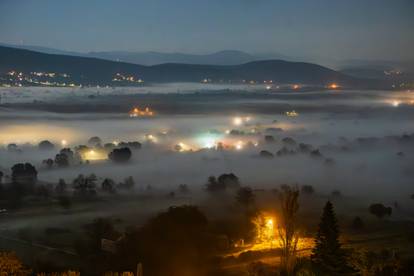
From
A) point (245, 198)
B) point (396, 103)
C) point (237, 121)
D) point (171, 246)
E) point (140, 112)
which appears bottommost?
point (245, 198)

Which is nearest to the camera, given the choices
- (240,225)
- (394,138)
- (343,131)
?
(240,225)

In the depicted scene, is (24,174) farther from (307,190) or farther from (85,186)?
(307,190)

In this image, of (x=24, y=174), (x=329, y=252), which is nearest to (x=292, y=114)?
(x=24, y=174)

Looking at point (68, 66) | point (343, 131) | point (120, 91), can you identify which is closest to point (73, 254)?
point (343, 131)

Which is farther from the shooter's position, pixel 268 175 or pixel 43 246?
pixel 268 175

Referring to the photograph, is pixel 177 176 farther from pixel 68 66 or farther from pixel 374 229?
pixel 68 66

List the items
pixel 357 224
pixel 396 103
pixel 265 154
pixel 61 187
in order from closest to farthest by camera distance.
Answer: pixel 357 224 → pixel 61 187 → pixel 265 154 → pixel 396 103

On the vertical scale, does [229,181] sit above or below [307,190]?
above

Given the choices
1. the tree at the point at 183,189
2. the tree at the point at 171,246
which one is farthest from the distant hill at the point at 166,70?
the tree at the point at 171,246
